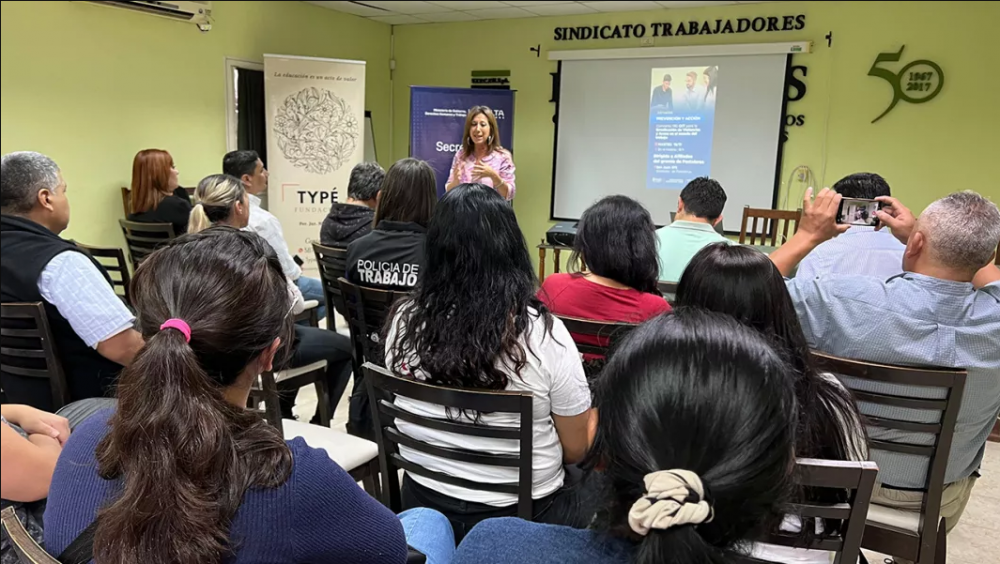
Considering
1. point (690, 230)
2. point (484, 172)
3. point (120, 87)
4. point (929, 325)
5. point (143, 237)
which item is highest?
point (120, 87)

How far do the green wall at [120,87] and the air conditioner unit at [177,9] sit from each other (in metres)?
0.08

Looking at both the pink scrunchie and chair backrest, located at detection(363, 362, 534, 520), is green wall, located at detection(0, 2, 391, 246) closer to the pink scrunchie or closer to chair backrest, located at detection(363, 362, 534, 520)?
chair backrest, located at detection(363, 362, 534, 520)

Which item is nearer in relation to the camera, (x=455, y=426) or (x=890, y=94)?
(x=455, y=426)

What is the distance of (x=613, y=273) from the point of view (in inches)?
80.0

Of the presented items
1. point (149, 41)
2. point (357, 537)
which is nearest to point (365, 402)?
point (357, 537)

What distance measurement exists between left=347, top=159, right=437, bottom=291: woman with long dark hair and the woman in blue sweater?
1376 millimetres

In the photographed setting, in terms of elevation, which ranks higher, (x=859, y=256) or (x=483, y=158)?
(x=483, y=158)

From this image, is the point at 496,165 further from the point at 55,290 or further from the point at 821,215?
the point at 55,290

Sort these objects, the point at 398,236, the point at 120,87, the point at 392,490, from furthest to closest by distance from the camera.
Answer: the point at 120,87, the point at 398,236, the point at 392,490

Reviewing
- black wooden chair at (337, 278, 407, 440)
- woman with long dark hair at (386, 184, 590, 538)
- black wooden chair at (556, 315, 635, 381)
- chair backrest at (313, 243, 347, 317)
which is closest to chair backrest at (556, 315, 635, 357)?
black wooden chair at (556, 315, 635, 381)

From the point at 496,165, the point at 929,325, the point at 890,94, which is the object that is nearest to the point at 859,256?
the point at 929,325

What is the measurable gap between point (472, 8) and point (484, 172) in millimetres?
1988

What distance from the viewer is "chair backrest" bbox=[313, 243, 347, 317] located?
2.78 meters

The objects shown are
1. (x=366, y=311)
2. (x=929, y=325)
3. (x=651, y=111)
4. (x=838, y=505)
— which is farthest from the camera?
(x=651, y=111)
